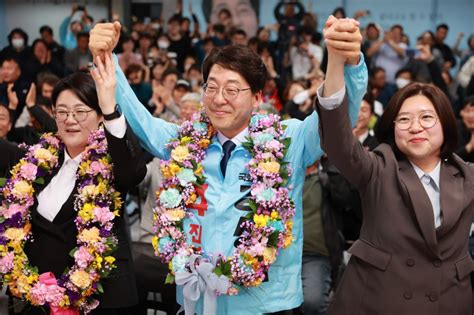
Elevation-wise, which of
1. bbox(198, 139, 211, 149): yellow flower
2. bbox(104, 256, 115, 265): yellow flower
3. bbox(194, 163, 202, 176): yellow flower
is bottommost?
bbox(104, 256, 115, 265): yellow flower

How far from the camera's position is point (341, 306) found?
2830 millimetres

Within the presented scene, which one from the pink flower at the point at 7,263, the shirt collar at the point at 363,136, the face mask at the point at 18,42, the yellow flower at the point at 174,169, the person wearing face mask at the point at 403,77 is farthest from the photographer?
the face mask at the point at 18,42

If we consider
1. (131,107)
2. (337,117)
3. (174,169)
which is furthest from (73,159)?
(337,117)

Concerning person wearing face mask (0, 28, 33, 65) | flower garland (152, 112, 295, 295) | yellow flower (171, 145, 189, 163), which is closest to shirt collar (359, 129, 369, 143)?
flower garland (152, 112, 295, 295)

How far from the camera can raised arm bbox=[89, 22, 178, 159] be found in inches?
113

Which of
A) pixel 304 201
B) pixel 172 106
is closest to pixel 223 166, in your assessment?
pixel 304 201

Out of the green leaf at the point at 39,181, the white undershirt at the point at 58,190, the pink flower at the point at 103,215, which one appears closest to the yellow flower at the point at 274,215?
the pink flower at the point at 103,215

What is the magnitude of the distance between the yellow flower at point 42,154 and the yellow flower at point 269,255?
1162mm

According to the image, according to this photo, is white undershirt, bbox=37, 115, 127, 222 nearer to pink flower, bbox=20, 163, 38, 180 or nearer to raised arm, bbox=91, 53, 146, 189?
pink flower, bbox=20, 163, 38, 180

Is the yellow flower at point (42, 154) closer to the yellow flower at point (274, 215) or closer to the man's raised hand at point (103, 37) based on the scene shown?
the man's raised hand at point (103, 37)

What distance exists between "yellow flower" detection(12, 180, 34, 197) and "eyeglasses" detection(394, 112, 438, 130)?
1.67 metres

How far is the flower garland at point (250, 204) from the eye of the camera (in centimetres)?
278

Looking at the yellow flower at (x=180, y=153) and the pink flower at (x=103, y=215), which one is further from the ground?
the yellow flower at (x=180, y=153)

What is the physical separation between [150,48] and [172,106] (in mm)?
3638
